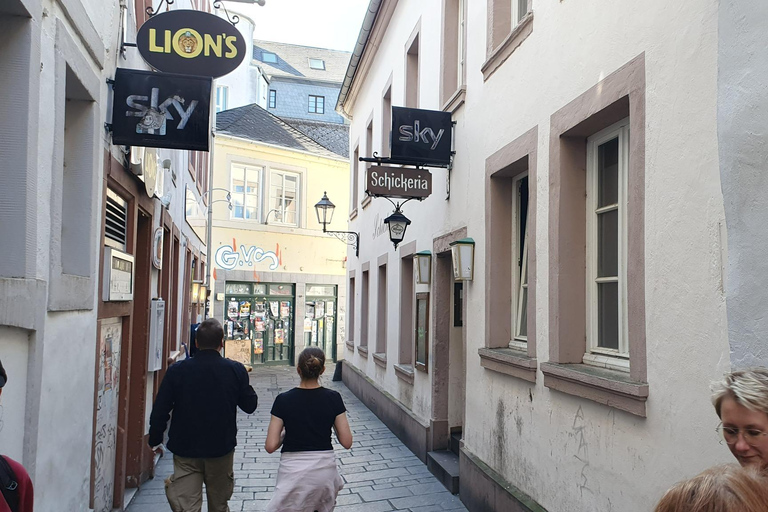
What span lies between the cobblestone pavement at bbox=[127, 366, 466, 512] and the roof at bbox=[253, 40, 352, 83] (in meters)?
31.6

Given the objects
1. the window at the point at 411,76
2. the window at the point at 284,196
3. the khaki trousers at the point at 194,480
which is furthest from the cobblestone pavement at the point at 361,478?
the window at the point at 284,196

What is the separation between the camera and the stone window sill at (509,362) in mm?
4980

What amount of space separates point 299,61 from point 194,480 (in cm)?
4047

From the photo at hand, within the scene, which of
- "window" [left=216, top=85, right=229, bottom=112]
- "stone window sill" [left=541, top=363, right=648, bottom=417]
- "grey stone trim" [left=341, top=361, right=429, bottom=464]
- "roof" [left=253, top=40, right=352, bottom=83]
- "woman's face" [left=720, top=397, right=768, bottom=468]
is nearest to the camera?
"woman's face" [left=720, top=397, right=768, bottom=468]

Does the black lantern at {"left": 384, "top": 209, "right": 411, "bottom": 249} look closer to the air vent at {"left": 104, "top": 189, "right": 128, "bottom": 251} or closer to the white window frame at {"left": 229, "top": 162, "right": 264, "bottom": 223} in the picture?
the air vent at {"left": 104, "top": 189, "right": 128, "bottom": 251}

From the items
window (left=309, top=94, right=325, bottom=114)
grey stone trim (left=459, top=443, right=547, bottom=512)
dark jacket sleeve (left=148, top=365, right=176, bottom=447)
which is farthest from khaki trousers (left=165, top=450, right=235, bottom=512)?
window (left=309, top=94, right=325, bottom=114)

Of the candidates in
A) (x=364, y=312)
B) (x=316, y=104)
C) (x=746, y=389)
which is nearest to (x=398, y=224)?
(x=364, y=312)

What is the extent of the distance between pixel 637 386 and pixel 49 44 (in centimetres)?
362

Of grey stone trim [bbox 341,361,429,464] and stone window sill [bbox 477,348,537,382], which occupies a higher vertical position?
stone window sill [bbox 477,348,537,382]

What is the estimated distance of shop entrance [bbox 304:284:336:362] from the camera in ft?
67.6

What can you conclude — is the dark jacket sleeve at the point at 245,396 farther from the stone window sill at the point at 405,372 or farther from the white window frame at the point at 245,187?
the white window frame at the point at 245,187

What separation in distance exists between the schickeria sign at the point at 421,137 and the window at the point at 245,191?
1328cm

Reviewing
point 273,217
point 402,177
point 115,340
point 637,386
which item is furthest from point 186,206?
point 637,386

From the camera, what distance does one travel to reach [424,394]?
8.31 metres
